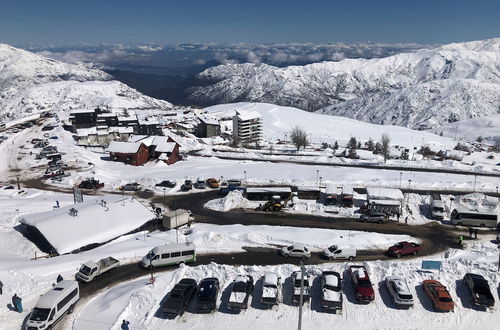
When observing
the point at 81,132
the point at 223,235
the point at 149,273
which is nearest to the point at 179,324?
the point at 149,273

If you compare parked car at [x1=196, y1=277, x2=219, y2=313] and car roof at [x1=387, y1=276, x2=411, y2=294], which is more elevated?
car roof at [x1=387, y1=276, x2=411, y2=294]

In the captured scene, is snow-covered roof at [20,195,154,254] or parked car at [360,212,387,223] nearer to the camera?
snow-covered roof at [20,195,154,254]

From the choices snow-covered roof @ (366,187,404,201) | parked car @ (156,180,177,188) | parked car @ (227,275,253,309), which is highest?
snow-covered roof @ (366,187,404,201)

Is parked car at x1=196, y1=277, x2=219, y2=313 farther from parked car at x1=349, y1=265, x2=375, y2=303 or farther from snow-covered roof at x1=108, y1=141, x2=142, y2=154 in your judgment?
snow-covered roof at x1=108, y1=141, x2=142, y2=154

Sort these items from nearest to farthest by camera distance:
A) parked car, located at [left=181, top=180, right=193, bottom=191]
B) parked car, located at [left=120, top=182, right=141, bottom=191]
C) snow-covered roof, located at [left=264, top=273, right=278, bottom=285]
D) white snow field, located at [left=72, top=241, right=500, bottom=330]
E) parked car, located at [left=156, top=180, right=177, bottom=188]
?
white snow field, located at [left=72, top=241, right=500, bottom=330] < snow-covered roof, located at [left=264, top=273, right=278, bottom=285] < parked car, located at [left=181, top=180, right=193, bottom=191] < parked car, located at [left=120, top=182, right=141, bottom=191] < parked car, located at [left=156, top=180, right=177, bottom=188]

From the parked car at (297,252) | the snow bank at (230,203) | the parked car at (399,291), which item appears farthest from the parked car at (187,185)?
the parked car at (399,291)

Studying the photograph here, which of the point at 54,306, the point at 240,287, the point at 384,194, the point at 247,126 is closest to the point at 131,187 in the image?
the point at 54,306

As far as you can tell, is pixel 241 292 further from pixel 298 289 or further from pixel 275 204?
pixel 275 204

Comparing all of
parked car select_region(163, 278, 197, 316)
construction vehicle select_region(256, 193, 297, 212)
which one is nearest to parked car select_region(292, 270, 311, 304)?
parked car select_region(163, 278, 197, 316)
